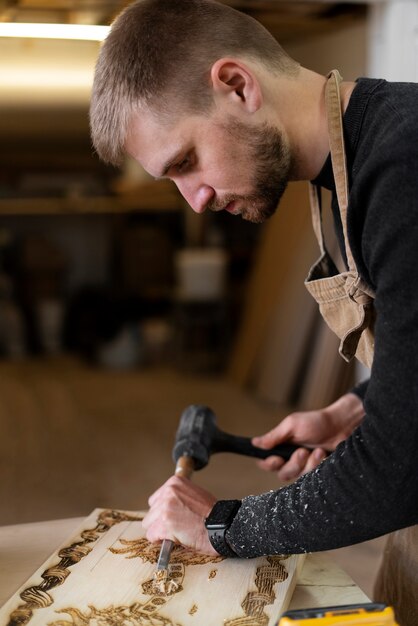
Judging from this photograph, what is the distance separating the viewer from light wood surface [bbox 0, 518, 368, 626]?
1.19 metres

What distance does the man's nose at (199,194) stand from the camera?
51.3 inches

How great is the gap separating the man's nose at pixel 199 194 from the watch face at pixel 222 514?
0.51 metres

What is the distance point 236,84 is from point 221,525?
0.73 m

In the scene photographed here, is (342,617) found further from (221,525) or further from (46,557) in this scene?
(46,557)

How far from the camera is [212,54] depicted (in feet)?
4.04

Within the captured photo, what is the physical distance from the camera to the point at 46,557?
1.36 meters

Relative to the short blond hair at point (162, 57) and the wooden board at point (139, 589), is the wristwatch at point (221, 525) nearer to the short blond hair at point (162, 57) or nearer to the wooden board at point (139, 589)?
the wooden board at point (139, 589)

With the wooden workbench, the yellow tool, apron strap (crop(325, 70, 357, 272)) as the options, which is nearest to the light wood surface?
the wooden workbench

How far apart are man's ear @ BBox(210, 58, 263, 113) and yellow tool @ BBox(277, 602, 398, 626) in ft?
2.54

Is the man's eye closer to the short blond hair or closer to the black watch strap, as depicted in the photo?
the short blond hair

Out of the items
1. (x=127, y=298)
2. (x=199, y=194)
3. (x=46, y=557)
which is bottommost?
(x=46, y=557)

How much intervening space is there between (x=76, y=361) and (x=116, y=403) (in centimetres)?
116

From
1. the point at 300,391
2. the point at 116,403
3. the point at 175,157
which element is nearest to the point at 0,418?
the point at 116,403

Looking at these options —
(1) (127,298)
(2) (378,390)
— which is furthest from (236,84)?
(1) (127,298)
